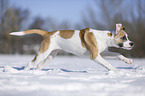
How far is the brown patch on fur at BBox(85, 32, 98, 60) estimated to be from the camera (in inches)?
171

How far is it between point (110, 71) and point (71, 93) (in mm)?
1921

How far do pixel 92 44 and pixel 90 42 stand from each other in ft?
0.23

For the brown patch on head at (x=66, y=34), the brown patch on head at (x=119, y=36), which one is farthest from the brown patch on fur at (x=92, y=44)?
the brown patch on head at (x=119, y=36)

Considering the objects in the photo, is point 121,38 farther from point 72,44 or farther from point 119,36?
point 72,44

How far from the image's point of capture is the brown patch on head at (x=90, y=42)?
436 cm

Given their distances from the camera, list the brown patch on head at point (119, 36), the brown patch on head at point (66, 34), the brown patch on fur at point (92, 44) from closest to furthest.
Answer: the brown patch on fur at point (92, 44) → the brown patch on head at point (119, 36) → the brown patch on head at point (66, 34)

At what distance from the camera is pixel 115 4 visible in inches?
665

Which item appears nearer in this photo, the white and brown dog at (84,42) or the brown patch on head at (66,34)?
the white and brown dog at (84,42)

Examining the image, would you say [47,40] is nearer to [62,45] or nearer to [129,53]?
[62,45]

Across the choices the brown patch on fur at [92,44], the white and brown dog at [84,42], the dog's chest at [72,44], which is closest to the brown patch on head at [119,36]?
the white and brown dog at [84,42]

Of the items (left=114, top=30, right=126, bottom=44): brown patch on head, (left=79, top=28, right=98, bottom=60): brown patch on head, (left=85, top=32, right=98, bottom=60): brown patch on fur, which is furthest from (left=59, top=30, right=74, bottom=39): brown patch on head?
(left=114, top=30, right=126, bottom=44): brown patch on head

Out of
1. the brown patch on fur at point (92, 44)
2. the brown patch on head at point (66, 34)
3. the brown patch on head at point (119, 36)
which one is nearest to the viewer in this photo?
the brown patch on fur at point (92, 44)

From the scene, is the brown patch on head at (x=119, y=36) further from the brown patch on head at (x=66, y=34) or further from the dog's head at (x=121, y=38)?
the brown patch on head at (x=66, y=34)

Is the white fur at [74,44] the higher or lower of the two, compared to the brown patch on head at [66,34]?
lower
